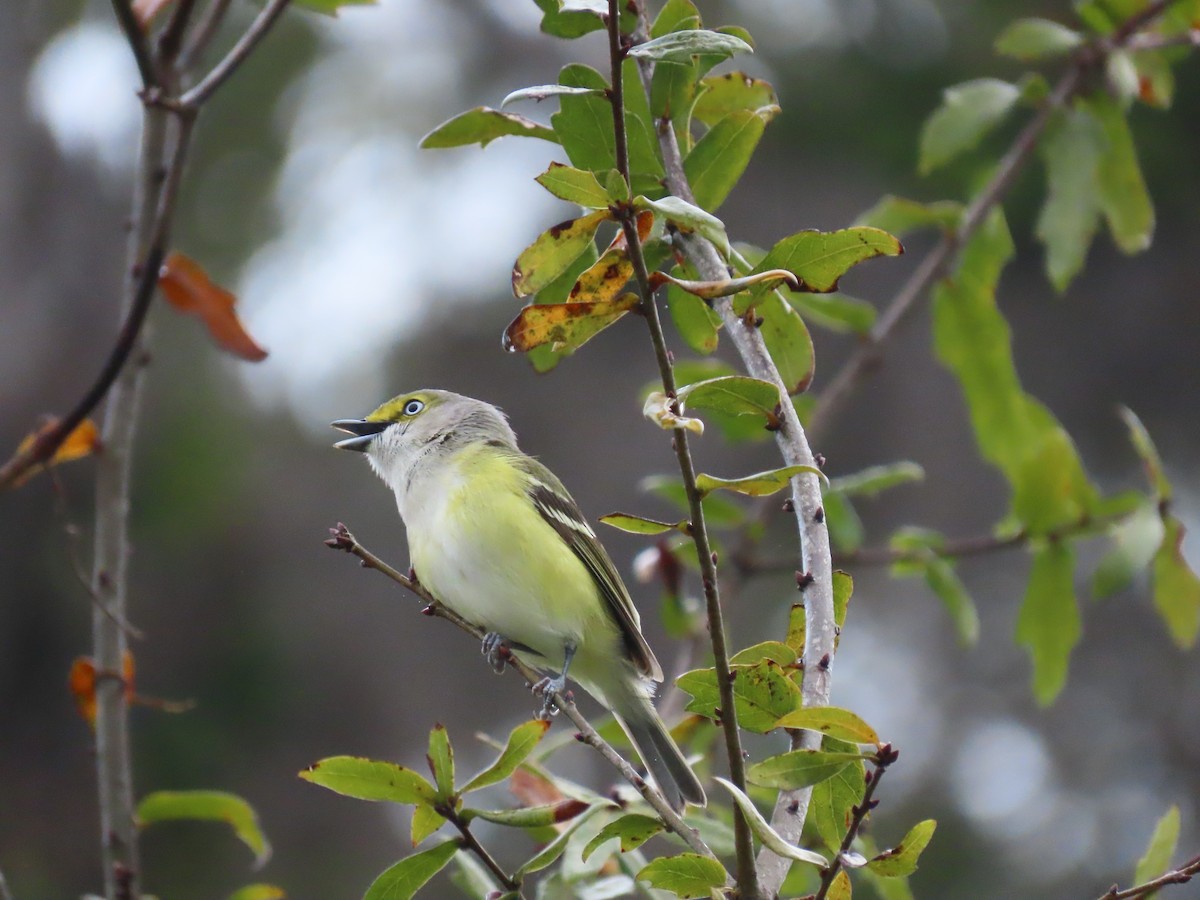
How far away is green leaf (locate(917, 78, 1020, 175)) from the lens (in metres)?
3.05

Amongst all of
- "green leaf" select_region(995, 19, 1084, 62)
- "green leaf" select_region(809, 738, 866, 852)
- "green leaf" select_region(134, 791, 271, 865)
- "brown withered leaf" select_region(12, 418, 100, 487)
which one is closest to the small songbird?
"green leaf" select_region(134, 791, 271, 865)

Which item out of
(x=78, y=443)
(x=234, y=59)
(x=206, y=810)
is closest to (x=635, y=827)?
(x=206, y=810)

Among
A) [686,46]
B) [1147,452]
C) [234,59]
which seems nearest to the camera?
[686,46]

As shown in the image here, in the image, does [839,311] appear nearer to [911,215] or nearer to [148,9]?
[911,215]

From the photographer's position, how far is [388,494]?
1013 centimetres

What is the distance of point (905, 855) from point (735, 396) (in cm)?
61

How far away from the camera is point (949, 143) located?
9.98 ft

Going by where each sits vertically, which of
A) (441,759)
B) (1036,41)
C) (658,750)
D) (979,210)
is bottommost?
(441,759)

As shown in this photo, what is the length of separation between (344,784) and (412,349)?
876 centimetres

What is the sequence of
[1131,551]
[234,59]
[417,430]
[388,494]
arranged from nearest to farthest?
[234,59]
[1131,551]
[417,430]
[388,494]

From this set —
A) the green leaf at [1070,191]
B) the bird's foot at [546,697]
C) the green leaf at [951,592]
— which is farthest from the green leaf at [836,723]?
the green leaf at [1070,191]

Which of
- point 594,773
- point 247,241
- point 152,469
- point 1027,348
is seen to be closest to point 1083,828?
point 594,773

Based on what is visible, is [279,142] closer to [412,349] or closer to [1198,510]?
[412,349]

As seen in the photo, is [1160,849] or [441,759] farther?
[1160,849]
